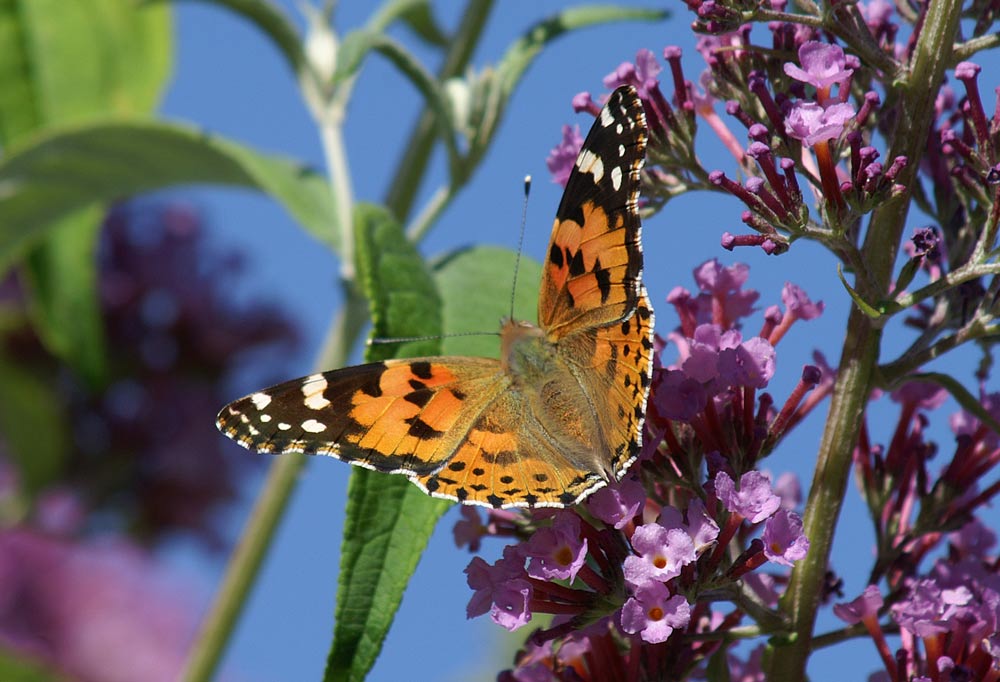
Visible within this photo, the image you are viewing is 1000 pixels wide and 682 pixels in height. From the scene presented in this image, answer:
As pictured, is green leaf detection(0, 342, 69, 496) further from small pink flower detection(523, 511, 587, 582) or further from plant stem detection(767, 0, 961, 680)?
plant stem detection(767, 0, 961, 680)

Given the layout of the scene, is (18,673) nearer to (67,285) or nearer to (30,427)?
(67,285)

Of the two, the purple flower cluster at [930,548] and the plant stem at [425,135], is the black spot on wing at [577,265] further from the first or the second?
the plant stem at [425,135]

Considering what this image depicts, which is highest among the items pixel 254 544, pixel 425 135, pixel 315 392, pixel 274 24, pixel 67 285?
pixel 274 24

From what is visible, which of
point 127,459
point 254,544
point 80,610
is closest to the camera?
point 254,544

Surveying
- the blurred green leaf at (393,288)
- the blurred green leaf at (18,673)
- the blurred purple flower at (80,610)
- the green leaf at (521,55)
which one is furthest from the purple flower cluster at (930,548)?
the blurred purple flower at (80,610)

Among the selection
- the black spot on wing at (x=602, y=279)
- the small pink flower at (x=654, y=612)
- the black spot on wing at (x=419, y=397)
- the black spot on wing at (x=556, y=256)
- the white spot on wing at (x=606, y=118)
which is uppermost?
the white spot on wing at (x=606, y=118)

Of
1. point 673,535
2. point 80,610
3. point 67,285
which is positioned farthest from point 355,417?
point 80,610
